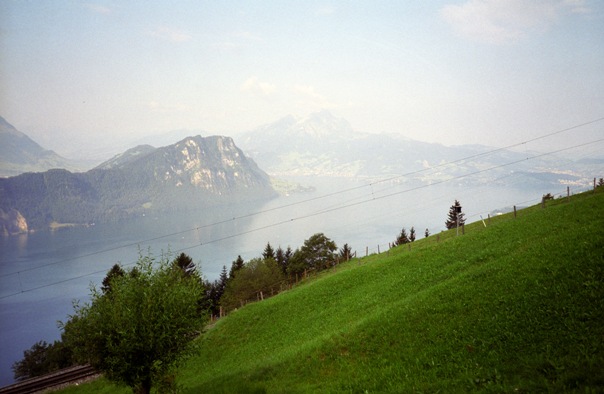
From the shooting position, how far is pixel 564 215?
3381cm

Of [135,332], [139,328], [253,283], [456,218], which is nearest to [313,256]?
[253,283]

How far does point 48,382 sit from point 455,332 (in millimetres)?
44014

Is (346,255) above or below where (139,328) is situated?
below

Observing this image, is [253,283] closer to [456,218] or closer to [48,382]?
[48,382]

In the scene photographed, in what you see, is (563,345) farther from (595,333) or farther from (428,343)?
(428,343)

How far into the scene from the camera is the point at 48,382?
38594 mm

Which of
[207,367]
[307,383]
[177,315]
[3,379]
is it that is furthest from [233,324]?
[3,379]

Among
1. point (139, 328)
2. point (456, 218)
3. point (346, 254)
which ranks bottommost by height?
point (346, 254)

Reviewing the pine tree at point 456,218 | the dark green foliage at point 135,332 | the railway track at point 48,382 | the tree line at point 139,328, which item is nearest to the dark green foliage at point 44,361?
the railway track at point 48,382

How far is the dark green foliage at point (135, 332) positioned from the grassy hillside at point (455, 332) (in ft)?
13.4

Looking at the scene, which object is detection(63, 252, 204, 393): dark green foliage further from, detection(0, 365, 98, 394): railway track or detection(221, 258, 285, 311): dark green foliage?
detection(221, 258, 285, 311): dark green foliage

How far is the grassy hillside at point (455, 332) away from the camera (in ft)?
41.8

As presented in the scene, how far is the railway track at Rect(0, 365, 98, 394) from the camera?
3728 centimetres

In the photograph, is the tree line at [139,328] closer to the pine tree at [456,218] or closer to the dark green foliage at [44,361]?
the pine tree at [456,218]
